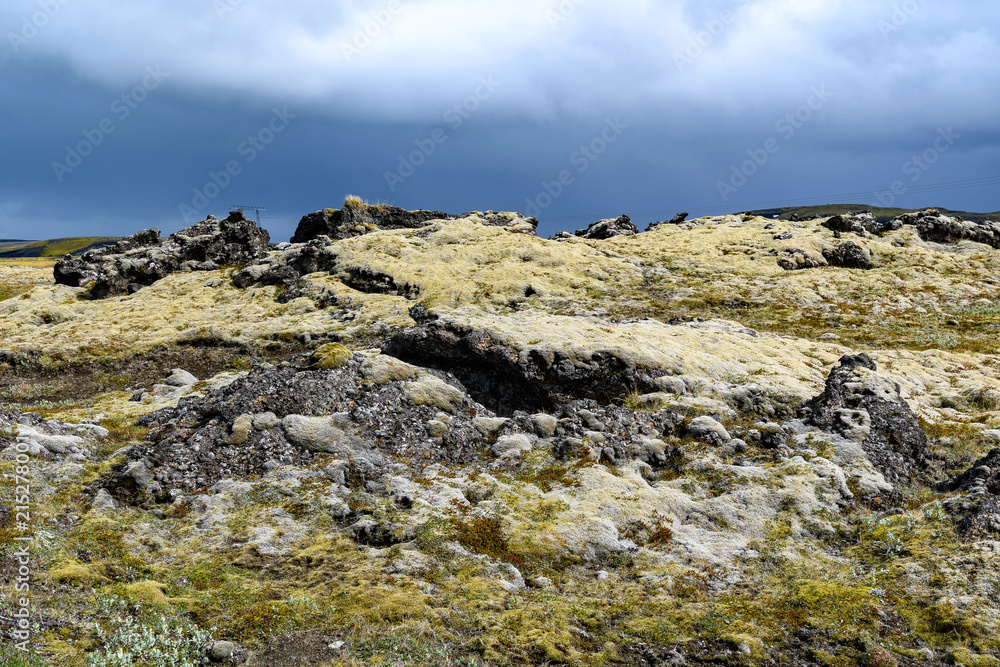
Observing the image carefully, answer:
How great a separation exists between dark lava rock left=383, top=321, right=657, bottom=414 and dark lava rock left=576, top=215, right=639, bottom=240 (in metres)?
66.2

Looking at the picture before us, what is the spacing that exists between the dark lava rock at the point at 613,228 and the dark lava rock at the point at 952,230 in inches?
1533

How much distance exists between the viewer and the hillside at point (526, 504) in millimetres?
11609

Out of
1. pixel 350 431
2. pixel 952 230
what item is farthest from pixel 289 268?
pixel 952 230

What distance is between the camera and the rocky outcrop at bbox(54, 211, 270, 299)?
64562 millimetres

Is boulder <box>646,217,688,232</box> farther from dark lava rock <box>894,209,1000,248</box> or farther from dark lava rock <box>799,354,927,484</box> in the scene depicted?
dark lava rock <box>799,354,927,484</box>

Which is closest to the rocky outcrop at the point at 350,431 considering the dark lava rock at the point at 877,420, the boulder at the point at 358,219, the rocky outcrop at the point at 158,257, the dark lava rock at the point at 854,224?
the dark lava rock at the point at 877,420

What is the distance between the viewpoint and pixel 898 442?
2014 cm

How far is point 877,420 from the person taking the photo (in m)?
20.7

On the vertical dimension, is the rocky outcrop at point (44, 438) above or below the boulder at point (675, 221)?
below

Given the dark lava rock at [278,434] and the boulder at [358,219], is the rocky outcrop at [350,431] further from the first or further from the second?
the boulder at [358,219]
